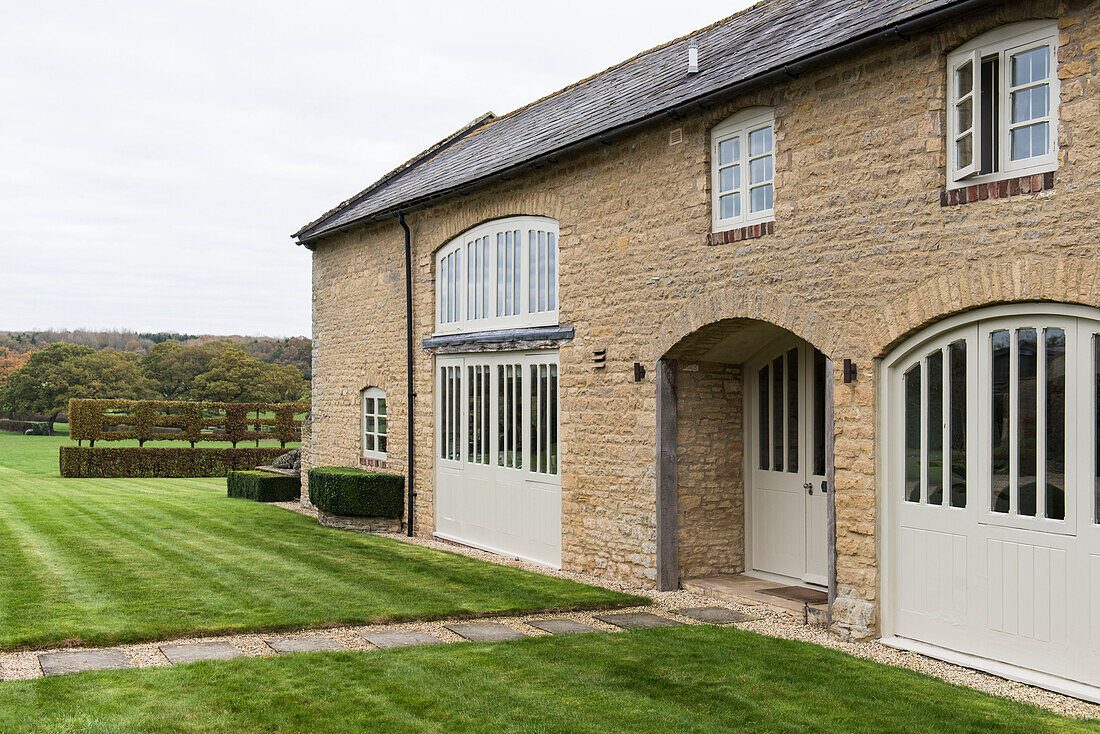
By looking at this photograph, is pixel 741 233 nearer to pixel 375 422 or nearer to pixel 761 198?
pixel 761 198

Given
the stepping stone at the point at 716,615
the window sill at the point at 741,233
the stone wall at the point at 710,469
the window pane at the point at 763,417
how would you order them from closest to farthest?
the stepping stone at the point at 716,615 → the window sill at the point at 741,233 → the stone wall at the point at 710,469 → the window pane at the point at 763,417

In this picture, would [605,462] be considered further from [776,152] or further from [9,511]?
[9,511]

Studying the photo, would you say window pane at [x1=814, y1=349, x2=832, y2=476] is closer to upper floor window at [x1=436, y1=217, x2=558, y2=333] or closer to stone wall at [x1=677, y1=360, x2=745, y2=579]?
stone wall at [x1=677, y1=360, x2=745, y2=579]

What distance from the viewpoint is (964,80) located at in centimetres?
698

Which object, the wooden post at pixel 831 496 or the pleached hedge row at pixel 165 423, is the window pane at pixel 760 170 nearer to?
the wooden post at pixel 831 496

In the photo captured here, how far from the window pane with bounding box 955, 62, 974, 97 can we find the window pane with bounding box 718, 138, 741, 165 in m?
2.38

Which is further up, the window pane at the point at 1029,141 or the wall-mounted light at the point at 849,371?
the window pane at the point at 1029,141

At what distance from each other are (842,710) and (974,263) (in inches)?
131

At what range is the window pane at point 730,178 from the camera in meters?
9.09

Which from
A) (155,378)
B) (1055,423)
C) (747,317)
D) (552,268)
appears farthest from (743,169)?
(155,378)

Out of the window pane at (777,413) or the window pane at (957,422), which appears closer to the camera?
the window pane at (957,422)

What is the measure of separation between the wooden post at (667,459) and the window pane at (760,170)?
2.14 m

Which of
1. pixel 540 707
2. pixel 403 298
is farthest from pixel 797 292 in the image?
pixel 403 298

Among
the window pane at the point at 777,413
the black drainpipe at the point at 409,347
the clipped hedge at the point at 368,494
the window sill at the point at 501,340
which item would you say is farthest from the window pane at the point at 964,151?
the clipped hedge at the point at 368,494
